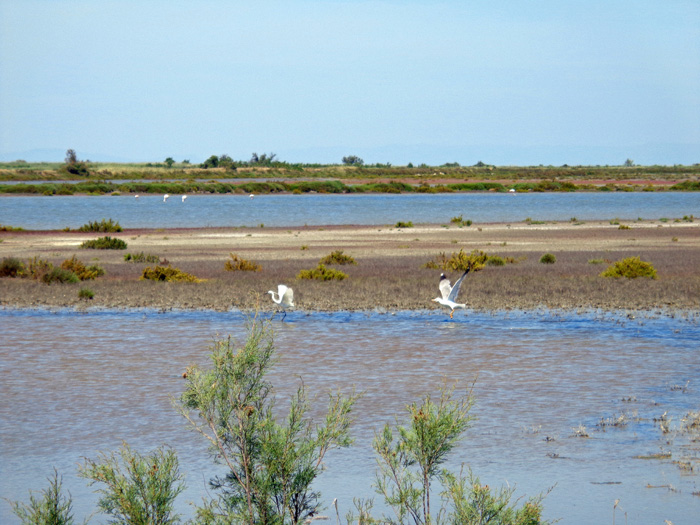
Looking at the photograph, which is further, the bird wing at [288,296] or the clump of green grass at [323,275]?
the clump of green grass at [323,275]

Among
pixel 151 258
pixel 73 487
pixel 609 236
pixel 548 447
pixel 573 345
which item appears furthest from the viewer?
pixel 609 236

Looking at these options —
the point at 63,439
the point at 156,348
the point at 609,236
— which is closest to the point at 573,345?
the point at 156,348

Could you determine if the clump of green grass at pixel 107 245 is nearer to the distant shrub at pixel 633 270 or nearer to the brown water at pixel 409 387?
the brown water at pixel 409 387

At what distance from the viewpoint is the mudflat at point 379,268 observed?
19.2 meters

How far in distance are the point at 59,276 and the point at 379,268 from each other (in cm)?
888

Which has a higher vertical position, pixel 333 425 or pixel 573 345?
pixel 333 425

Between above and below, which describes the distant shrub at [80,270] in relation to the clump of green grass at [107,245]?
above

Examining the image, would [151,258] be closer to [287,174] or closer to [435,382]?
[435,382]

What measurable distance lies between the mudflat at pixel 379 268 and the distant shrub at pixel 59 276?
348mm

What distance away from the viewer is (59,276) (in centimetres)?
2278

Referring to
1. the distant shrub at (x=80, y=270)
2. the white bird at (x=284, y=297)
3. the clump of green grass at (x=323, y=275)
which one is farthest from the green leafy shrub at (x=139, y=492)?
the distant shrub at (x=80, y=270)

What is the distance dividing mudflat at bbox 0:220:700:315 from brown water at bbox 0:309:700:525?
1531mm

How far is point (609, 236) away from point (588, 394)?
30.0 metres

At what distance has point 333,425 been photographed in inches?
224
